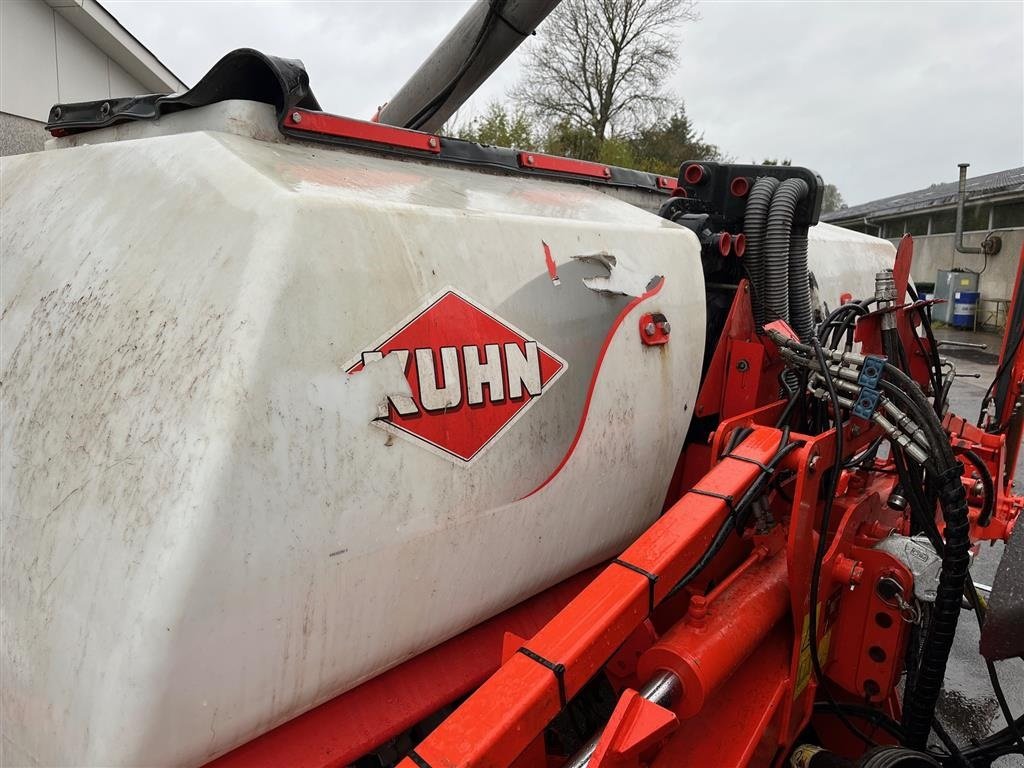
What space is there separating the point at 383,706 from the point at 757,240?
6.51ft

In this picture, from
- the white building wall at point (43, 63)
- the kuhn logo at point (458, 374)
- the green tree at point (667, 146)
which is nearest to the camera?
the kuhn logo at point (458, 374)

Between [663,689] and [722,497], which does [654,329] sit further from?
[663,689]

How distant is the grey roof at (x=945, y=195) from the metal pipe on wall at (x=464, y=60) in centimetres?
1948

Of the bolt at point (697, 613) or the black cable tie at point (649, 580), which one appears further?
the bolt at point (697, 613)

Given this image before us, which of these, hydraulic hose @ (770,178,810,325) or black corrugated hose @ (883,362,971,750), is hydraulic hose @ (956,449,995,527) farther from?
hydraulic hose @ (770,178,810,325)

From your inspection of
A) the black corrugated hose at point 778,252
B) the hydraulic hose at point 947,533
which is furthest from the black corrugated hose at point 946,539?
the black corrugated hose at point 778,252

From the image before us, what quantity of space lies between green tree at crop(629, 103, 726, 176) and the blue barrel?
9162 millimetres

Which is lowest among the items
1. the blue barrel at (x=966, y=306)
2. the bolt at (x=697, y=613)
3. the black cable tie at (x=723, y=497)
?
the blue barrel at (x=966, y=306)

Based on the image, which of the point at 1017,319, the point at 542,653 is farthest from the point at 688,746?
the point at 1017,319

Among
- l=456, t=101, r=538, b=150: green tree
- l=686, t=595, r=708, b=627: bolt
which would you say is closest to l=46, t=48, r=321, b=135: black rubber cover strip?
l=686, t=595, r=708, b=627: bolt

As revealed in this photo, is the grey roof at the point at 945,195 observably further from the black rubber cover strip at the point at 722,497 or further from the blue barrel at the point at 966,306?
the black rubber cover strip at the point at 722,497

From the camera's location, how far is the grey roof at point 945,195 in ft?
62.1

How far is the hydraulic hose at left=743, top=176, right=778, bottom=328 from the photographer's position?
260 centimetres

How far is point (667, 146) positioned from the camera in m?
26.8
